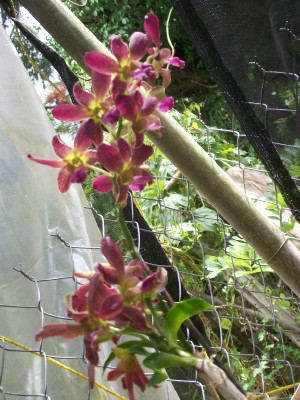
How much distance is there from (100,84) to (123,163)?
0.15 feet

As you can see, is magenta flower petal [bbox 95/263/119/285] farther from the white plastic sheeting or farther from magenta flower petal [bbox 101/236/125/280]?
the white plastic sheeting

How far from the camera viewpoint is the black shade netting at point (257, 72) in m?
0.65

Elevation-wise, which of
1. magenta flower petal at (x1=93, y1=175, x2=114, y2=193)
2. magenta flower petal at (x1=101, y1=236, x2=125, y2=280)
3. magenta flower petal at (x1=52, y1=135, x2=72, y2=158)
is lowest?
magenta flower petal at (x1=101, y1=236, x2=125, y2=280)

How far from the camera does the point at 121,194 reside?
0.32 meters

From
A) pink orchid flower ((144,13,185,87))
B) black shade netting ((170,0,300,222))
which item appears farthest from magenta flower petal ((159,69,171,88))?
black shade netting ((170,0,300,222))

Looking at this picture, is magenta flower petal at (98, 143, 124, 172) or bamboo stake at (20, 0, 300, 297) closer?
A: magenta flower petal at (98, 143, 124, 172)

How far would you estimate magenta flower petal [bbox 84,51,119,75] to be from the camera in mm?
320

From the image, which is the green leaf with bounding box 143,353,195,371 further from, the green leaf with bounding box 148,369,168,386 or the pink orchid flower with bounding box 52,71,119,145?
the pink orchid flower with bounding box 52,71,119,145

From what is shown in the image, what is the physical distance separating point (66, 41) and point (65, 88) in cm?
18

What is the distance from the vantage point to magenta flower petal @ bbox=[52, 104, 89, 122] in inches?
12.9

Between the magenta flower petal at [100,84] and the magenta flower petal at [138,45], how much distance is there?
19 mm

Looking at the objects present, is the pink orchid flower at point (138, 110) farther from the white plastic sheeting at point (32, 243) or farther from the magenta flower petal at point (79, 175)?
the white plastic sheeting at point (32, 243)

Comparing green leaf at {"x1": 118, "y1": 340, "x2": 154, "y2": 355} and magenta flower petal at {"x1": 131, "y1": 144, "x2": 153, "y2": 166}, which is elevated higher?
magenta flower petal at {"x1": 131, "y1": 144, "x2": 153, "y2": 166}

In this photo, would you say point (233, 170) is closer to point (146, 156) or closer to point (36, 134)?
point (36, 134)
